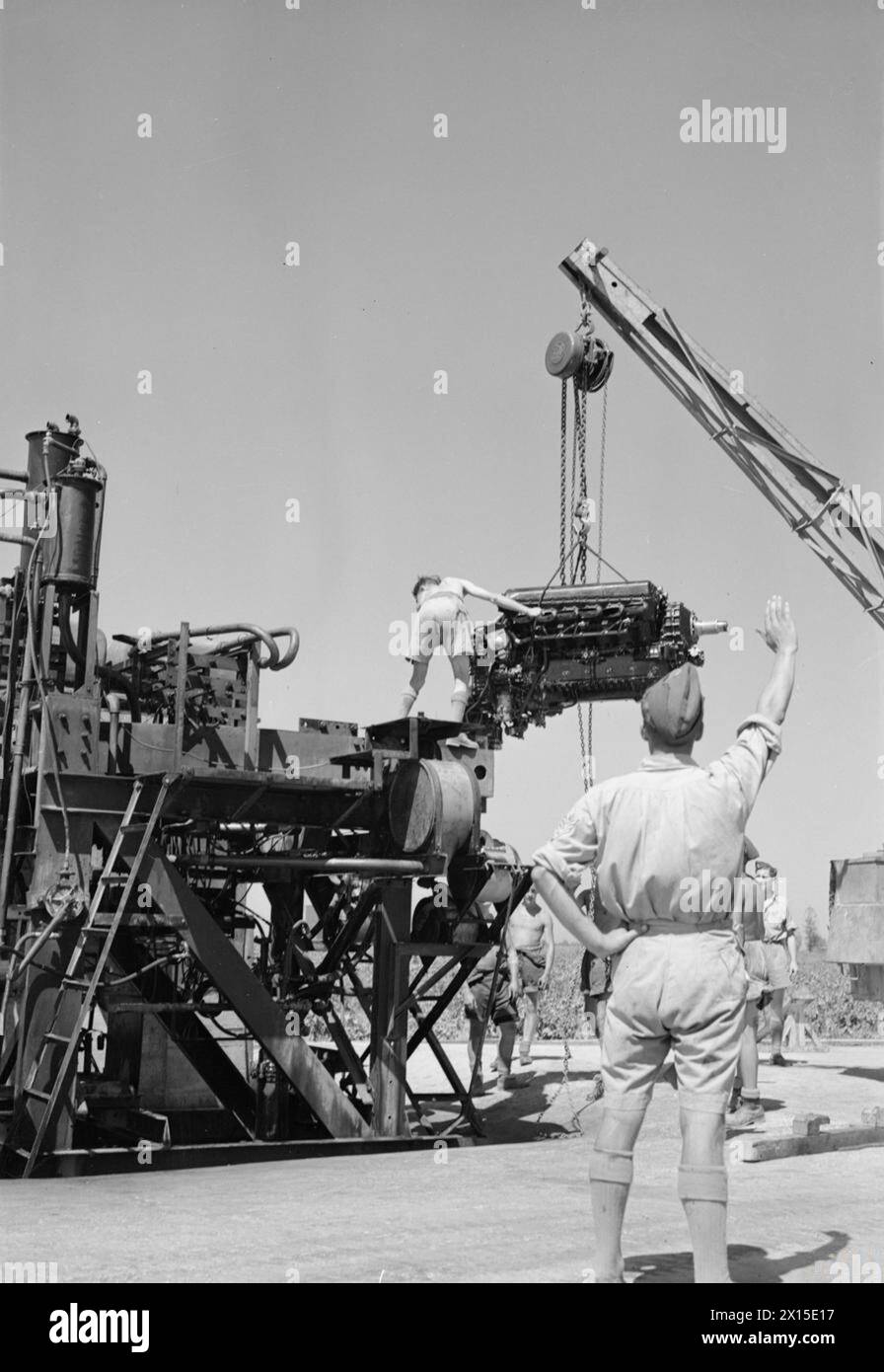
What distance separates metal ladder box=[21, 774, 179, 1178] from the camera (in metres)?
9.45

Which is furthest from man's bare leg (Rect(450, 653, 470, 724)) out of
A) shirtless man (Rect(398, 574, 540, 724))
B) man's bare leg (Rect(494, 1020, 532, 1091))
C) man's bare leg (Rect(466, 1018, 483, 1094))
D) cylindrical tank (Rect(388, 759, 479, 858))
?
man's bare leg (Rect(494, 1020, 532, 1091))

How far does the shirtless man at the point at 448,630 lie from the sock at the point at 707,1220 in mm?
7513

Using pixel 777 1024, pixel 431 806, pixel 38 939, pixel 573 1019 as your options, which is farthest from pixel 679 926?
pixel 573 1019

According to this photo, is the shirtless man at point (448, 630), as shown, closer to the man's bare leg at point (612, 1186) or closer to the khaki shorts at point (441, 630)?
the khaki shorts at point (441, 630)

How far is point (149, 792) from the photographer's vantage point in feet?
33.2

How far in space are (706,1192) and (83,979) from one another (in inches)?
240

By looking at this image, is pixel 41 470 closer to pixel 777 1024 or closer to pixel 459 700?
pixel 459 700

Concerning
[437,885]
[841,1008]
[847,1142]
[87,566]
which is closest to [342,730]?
[437,885]

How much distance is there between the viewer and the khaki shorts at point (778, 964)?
48.6 ft

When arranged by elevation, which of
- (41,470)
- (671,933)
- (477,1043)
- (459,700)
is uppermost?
(41,470)

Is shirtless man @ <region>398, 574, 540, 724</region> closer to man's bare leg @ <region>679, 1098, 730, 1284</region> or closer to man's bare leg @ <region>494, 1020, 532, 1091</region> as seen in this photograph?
man's bare leg @ <region>494, 1020, 532, 1091</region>

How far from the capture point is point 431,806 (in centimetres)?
1089

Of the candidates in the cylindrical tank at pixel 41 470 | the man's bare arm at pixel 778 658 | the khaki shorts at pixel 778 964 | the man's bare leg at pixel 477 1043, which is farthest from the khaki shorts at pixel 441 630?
the man's bare arm at pixel 778 658

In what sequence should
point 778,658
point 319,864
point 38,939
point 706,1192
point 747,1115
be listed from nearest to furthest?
point 706,1192 → point 778,658 → point 38,939 → point 747,1115 → point 319,864
